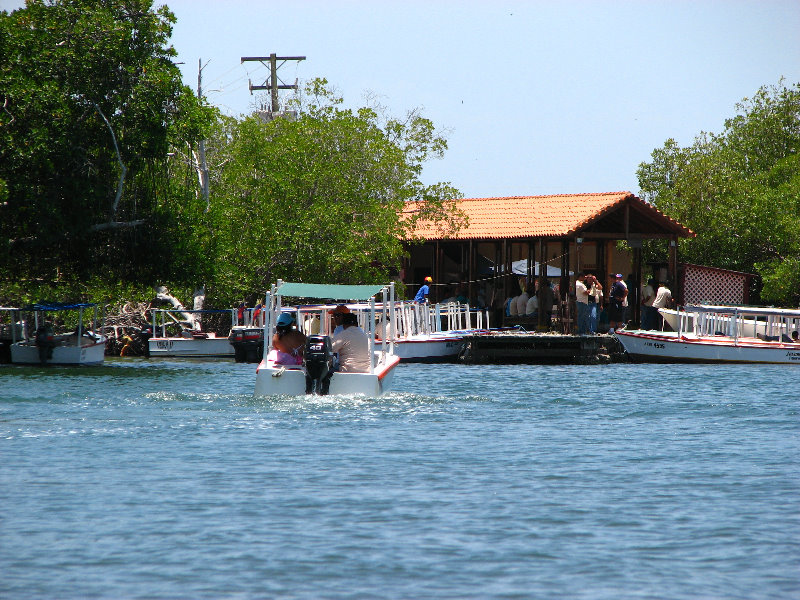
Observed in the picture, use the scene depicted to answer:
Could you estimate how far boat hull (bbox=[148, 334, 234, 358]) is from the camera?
38094 millimetres

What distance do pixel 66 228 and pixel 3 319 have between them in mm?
14759

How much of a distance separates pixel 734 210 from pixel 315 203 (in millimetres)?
17804

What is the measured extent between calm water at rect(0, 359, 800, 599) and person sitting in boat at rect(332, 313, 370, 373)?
1.96 feet

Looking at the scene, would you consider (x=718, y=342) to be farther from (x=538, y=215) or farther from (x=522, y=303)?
(x=538, y=215)

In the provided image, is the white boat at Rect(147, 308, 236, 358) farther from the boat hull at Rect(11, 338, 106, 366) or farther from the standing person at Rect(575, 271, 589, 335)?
the standing person at Rect(575, 271, 589, 335)

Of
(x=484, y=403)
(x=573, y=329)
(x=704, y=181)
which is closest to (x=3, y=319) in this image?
(x=573, y=329)

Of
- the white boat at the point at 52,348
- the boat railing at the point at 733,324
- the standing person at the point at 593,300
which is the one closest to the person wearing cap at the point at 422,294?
the standing person at the point at 593,300

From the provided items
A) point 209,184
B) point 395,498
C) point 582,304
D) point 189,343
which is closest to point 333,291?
point 395,498

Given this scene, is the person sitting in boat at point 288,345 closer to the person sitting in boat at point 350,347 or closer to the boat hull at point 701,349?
the person sitting in boat at point 350,347

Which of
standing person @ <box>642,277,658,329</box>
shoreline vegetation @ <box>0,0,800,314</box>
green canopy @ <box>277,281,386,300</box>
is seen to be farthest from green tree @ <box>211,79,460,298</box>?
green canopy @ <box>277,281,386,300</box>

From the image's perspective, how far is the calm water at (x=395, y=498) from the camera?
8914 mm

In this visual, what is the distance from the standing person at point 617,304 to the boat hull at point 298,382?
1713cm

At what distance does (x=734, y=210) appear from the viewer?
154 ft

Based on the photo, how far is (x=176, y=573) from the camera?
898 cm
